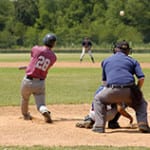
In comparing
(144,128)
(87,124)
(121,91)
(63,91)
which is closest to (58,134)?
(87,124)

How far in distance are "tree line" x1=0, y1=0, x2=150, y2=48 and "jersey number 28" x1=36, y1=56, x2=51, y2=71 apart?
66413 mm

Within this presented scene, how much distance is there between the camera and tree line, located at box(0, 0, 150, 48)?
80.2 m

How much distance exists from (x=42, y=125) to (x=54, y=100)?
4772 mm

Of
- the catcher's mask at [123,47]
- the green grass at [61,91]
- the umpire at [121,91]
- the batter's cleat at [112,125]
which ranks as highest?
the catcher's mask at [123,47]

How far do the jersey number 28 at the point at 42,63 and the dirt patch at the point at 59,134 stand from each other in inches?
42.8

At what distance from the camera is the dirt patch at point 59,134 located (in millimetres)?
8000

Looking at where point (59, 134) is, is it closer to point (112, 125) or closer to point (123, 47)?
point (112, 125)

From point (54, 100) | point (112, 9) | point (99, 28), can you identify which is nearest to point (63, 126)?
point (54, 100)

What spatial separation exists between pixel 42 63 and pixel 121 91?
1954 mm

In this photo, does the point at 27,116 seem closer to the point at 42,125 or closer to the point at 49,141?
the point at 42,125

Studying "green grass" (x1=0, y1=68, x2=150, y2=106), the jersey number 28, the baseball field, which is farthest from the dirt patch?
"green grass" (x1=0, y1=68, x2=150, y2=106)

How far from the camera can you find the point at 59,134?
8.70m

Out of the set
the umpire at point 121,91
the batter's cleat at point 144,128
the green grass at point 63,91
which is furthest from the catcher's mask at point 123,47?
the green grass at point 63,91

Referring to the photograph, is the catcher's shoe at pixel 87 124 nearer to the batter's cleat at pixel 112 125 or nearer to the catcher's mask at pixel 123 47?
the batter's cleat at pixel 112 125
